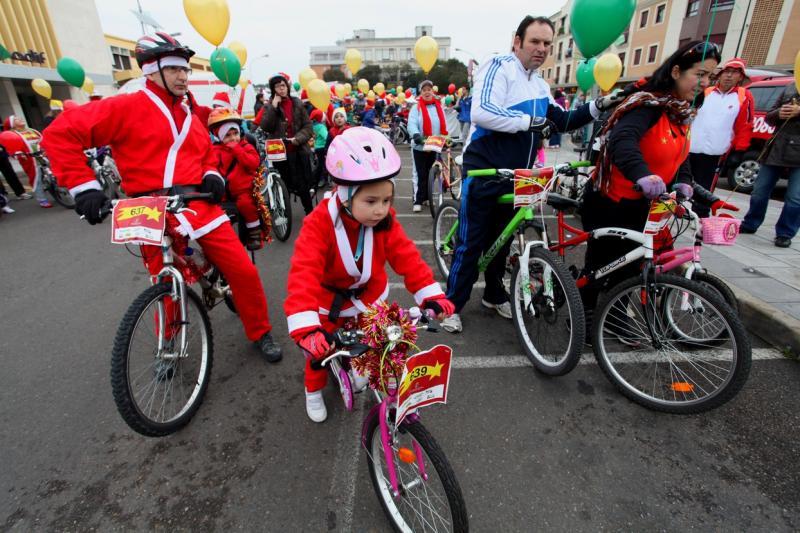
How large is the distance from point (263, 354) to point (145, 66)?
211 cm

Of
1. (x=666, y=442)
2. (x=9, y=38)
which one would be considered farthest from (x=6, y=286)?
(x=9, y=38)

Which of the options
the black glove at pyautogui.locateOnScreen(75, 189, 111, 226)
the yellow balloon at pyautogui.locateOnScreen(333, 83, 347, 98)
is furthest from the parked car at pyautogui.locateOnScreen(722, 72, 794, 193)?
the yellow balloon at pyautogui.locateOnScreen(333, 83, 347, 98)

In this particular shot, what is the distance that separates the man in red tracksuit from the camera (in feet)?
7.33

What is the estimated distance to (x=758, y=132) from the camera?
7484mm

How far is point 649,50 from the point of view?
98.1ft

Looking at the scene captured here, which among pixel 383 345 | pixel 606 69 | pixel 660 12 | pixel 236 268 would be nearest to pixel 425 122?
pixel 606 69

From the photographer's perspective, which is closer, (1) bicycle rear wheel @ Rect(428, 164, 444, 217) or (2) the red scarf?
(1) bicycle rear wheel @ Rect(428, 164, 444, 217)

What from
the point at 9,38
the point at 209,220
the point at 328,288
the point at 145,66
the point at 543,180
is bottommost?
the point at 328,288

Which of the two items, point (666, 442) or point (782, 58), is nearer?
point (666, 442)

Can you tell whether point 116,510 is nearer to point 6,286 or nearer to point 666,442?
point 666,442

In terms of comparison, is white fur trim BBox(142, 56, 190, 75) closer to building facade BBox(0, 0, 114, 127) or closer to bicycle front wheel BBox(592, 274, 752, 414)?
bicycle front wheel BBox(592, 274, 752, 414)

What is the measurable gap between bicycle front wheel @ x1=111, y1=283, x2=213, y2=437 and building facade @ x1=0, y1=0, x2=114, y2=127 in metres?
20.8

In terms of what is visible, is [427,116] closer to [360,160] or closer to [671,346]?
[671,346]

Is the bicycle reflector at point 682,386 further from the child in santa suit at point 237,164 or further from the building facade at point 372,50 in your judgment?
the building facade at point 372,50
